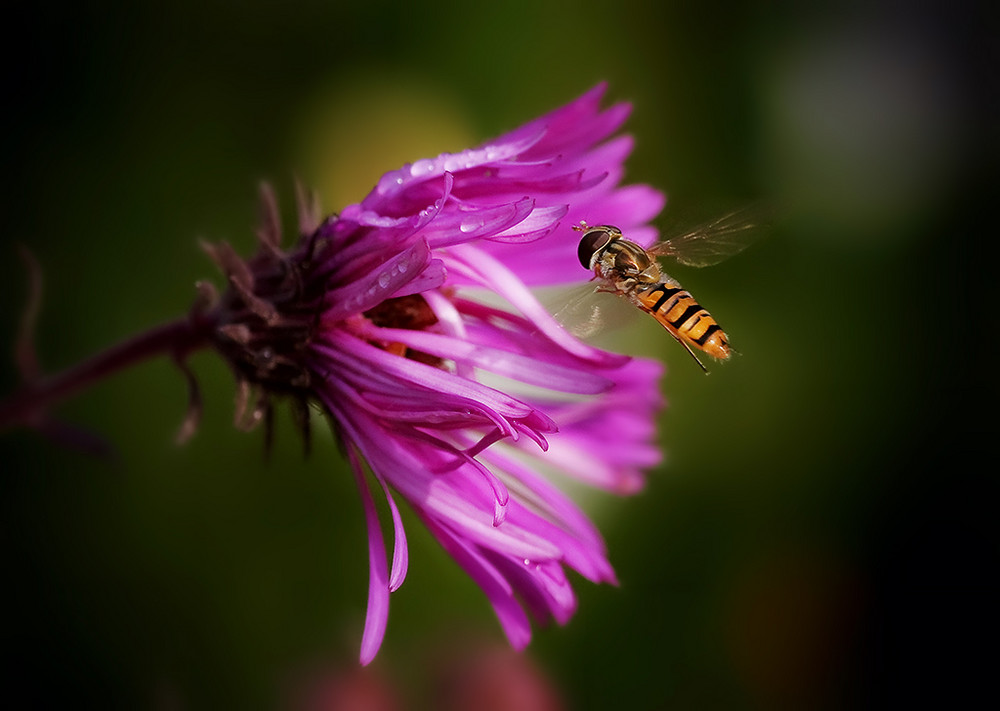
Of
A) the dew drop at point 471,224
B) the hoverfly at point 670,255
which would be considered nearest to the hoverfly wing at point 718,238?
the hoverfly at point 670,255

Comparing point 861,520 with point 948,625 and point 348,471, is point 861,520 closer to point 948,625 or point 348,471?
point 948,625

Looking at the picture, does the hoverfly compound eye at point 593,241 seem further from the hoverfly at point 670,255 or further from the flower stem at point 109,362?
the flower stem at point 109,362

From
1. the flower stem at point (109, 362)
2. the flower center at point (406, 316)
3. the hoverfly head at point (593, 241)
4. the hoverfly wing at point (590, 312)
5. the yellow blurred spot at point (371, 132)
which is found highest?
the yellow blurred spot at point (371, 132)

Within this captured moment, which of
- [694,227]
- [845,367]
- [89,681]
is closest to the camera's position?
[694,227]

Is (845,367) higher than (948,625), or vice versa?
(845,367)

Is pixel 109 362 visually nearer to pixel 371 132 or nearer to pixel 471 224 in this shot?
pixel 471 224

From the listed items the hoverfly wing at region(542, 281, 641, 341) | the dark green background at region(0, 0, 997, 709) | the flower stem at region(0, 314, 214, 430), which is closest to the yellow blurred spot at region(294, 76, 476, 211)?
the dark green background at region(0, 0, 997, 709)

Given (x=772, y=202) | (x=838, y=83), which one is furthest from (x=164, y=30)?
A: (x=838, y=83)
